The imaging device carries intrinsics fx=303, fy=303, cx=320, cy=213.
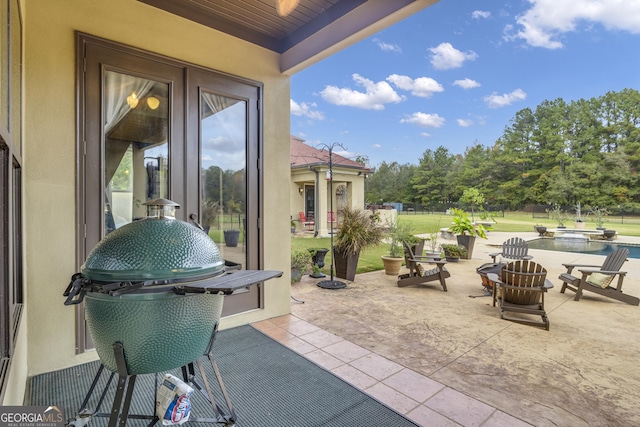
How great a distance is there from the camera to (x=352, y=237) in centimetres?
565

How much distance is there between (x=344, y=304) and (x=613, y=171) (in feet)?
87.6

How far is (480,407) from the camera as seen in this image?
6.86 ft

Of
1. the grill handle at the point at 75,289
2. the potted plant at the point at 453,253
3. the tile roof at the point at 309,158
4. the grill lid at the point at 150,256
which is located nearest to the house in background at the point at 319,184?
the tile roof at the point at 309,158

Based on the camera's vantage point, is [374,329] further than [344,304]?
No

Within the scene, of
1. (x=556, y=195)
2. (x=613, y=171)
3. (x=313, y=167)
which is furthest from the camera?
(x=556, y=195)

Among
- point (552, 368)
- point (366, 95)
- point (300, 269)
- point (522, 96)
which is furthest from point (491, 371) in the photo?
point (366, 95)

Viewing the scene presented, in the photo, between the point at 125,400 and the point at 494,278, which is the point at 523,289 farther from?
the point at 125,400

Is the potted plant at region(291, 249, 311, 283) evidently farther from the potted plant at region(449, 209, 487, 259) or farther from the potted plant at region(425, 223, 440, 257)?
the potted plant at region(449, 209, 487, 259)

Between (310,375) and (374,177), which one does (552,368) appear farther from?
(374,177)

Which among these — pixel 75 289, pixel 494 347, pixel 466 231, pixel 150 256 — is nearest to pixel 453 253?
pixel 466 231

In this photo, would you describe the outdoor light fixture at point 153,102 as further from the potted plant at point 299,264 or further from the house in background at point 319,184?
the house in background at point 319,184

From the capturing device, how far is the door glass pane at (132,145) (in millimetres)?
2744

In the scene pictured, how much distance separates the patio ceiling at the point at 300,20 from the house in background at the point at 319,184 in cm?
777

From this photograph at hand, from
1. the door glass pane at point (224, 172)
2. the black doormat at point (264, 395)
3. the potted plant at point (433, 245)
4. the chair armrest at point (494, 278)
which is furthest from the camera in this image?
the potted plant at point (433, 245)
